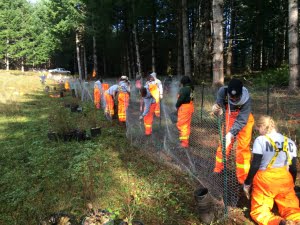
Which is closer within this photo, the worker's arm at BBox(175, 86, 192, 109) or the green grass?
the green grass

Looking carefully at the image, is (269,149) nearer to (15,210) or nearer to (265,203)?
(265,203)

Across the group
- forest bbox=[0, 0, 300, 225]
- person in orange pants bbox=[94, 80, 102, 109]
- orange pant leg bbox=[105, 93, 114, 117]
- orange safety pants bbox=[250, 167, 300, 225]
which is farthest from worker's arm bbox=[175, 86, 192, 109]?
person in orange pants bbox=[94, 80, 102, 109]

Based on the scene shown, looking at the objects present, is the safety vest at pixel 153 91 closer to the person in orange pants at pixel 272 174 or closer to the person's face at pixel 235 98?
the person's face at pixel 235 98

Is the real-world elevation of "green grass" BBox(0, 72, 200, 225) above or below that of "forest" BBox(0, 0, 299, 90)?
below

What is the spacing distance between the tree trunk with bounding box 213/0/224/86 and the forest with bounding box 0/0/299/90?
0.08 feet

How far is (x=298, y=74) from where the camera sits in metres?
10.4

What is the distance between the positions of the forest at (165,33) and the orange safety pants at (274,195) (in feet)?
15.8

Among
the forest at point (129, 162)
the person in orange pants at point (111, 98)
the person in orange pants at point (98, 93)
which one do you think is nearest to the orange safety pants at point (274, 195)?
the forest at point (129, 162)

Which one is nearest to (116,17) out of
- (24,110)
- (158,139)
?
(24,110)

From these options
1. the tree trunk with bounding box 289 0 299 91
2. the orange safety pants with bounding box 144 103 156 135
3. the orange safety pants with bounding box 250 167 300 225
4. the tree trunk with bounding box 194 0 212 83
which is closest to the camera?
the orange safety pants with bounding box 250 167 300 225

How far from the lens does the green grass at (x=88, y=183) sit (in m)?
4.10

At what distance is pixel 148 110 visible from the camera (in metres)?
7.89

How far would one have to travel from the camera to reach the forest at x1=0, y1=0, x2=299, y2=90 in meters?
14.8

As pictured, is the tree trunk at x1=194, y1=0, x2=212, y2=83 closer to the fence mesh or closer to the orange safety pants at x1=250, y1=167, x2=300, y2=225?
the fence mesh
